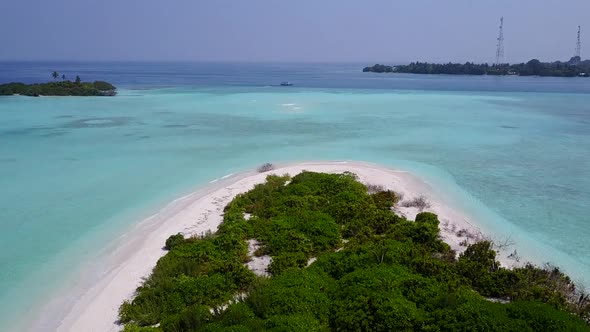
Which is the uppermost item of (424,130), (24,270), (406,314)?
(424,130)

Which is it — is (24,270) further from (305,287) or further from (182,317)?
(305,287)

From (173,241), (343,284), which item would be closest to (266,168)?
(173,241)

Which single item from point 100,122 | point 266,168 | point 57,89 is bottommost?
point 266,168

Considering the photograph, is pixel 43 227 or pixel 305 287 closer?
pixel 305 287

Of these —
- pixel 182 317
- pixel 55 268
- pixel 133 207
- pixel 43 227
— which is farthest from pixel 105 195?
pixel 182 317

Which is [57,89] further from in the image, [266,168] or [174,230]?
[174,230]

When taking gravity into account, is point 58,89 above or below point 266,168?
above
